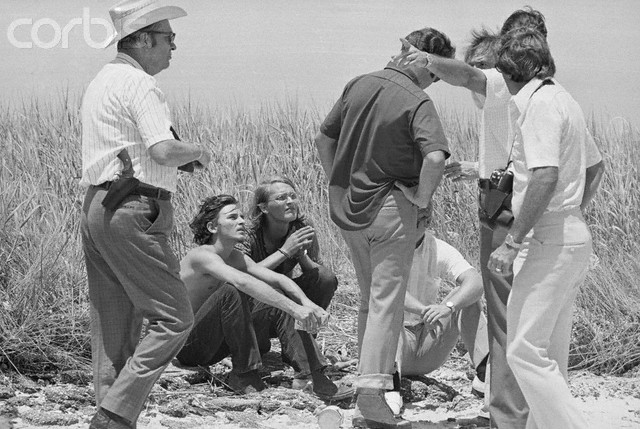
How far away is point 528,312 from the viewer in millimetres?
3873

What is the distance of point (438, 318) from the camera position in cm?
516

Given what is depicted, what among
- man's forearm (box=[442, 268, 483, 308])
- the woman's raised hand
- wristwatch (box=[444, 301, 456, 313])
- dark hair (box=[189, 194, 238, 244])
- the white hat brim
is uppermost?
the white hat brim

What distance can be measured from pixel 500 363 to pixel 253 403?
4.05 feet

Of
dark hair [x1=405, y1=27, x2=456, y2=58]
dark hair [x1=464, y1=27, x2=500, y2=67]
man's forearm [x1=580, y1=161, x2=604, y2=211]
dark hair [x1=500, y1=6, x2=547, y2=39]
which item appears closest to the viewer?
man's forearm [x1=580, y1=161, x2=604, y2=211]

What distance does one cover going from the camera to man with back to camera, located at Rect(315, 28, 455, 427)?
4.58m

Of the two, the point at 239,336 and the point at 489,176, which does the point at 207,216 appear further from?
the point at 489,176

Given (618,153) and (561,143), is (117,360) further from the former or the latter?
(618,153)

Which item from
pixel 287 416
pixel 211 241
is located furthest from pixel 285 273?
pixel 287 416

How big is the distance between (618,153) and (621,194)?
0.87 meters

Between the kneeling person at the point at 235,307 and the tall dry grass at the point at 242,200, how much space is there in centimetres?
60

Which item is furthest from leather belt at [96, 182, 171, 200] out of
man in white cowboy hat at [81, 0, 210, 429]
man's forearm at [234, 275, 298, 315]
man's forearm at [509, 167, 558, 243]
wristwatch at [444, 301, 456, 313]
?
wristwatch at [444, 301, 456, 313]

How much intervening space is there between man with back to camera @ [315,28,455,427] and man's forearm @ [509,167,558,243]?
2.36ft

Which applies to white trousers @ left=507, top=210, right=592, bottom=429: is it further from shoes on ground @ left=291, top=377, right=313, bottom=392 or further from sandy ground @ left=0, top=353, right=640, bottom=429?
shoes on ground @ left=291, top=377, right=313, bottom=392

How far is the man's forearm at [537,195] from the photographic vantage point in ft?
12.5
